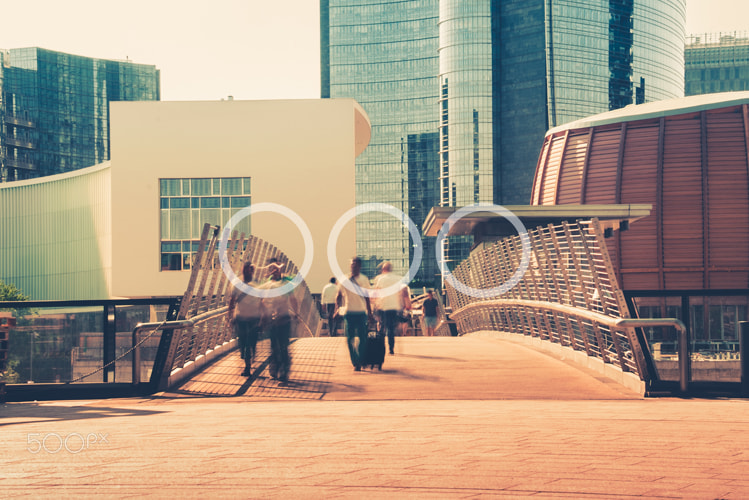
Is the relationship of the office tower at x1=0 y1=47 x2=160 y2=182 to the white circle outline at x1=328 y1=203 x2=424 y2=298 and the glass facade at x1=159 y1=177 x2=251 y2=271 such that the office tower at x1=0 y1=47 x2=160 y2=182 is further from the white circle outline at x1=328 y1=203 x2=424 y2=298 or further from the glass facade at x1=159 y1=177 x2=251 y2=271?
the glass facade at x1=159 y1=177 x2=251 y2=271

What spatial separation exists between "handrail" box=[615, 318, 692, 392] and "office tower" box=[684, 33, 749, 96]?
151m

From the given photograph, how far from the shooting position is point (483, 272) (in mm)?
20266

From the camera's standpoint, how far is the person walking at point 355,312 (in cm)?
1045

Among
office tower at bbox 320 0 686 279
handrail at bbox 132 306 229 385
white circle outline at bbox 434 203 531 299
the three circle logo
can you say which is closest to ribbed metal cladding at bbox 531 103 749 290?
the three circle logo

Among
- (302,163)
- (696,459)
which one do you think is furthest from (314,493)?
(302,163)

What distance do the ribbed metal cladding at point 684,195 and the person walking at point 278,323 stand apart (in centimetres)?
3667

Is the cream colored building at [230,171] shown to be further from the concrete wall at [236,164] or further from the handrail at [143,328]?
the handrail at [143,328]

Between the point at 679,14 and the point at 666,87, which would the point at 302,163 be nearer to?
the point at 666,87

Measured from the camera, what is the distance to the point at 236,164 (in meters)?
50.6

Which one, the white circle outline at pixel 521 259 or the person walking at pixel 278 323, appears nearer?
the person walking at pixel 278 323

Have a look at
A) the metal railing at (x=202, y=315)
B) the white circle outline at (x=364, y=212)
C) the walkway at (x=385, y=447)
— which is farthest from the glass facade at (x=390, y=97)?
the walkway at (x=385, y=447)

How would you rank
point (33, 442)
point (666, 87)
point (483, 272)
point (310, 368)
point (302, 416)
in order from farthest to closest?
point (666, 87) → point (483, 272) → point (310, 368) → point (302, 416) → point (33, 442)

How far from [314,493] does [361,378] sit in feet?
20.8

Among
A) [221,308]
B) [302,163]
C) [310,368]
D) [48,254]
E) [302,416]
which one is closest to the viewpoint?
[302,416]
